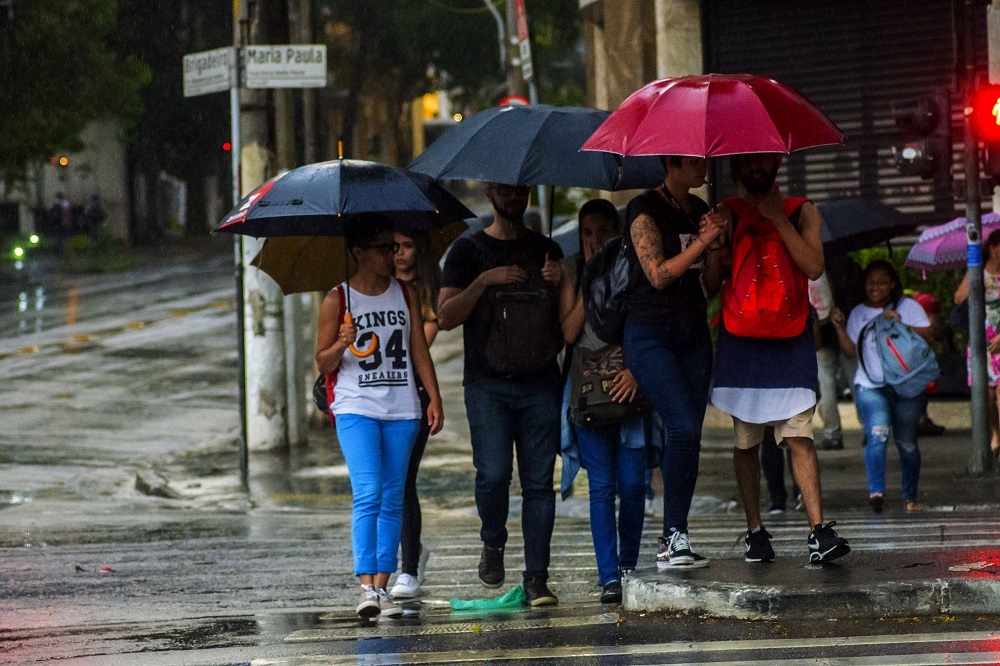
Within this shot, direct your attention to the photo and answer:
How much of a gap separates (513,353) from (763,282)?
1181 millimetres

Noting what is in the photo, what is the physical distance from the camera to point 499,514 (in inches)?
307

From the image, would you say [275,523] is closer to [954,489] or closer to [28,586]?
[28,586]

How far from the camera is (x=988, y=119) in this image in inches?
497

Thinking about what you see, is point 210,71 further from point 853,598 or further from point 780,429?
point 853,598

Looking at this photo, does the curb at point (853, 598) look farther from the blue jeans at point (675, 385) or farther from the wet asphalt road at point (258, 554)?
the blue jeans at point (675, 385)

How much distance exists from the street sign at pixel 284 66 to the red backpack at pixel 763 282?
7.97 metres

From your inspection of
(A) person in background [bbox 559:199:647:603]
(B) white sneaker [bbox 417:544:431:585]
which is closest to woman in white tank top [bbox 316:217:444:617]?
(B) white sneaker [bbox 417:544:431:585]

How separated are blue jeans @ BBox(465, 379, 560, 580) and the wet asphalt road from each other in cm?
42

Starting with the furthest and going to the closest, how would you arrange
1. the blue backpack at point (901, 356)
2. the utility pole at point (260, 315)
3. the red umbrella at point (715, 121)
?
the utility pole at point (260, 315)
the blue backpack at point (901, 356)
the red umbrella at point (715, 121)

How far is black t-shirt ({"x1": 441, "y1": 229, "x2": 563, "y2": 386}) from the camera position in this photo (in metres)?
7.64

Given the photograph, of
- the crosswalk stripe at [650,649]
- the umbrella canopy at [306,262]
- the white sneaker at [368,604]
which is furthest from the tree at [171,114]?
the crosswalk stripe at [650,649]

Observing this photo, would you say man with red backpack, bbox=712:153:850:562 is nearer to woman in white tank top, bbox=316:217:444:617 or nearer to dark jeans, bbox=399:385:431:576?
woman in white tank top, bbox=316:217:444:617

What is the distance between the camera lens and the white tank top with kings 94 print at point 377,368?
7.65 metres

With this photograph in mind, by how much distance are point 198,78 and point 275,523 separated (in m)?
5.01
